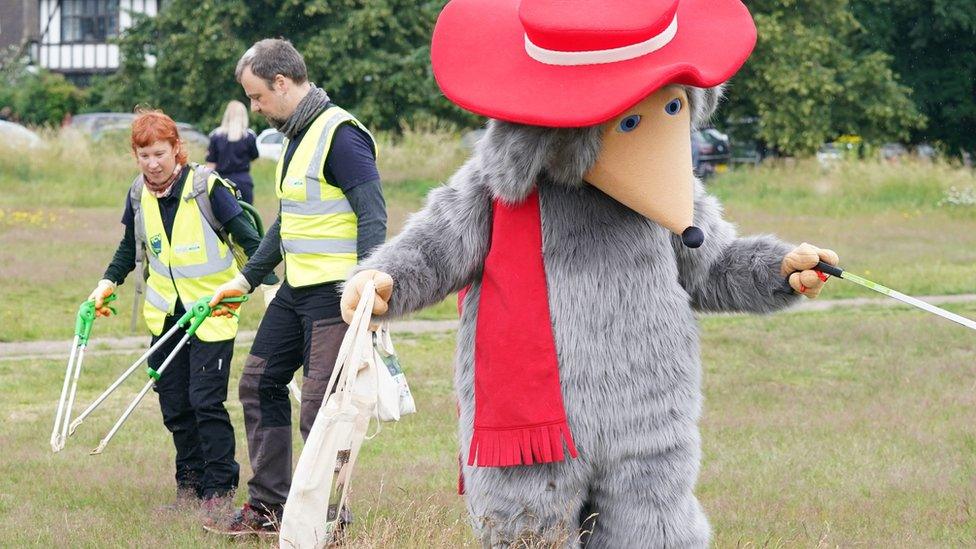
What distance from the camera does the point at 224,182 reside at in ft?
19.7

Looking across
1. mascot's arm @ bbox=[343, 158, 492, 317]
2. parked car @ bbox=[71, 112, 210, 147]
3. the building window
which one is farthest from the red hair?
the building window

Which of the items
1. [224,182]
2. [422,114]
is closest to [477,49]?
[224,182]

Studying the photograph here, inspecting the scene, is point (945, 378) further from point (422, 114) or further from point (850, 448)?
point (422, 114)

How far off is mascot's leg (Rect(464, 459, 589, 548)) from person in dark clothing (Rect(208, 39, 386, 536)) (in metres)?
1.37

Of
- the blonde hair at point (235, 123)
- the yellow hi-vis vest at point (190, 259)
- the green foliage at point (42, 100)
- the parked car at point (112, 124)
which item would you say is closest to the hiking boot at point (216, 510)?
the yellow hi-vis vest at point (190, 259)

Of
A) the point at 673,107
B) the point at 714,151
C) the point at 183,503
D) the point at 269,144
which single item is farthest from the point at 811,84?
the point at 673,107

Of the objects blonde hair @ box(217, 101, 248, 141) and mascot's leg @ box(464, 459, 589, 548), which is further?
blonde hair @ box(217, 101, 248, 141)

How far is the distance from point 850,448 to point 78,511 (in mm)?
3980

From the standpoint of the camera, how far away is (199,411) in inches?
233

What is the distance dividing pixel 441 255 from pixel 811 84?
95.8ft

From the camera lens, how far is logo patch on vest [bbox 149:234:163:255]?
19.5 feet

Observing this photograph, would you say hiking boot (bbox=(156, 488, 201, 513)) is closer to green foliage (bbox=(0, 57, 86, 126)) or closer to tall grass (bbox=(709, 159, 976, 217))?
tall grass (bbox=(709, 159, 976, 217))

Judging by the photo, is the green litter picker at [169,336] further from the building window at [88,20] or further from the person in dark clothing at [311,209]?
the building window at [88,20]

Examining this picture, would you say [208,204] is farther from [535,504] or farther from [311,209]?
[535,504]
